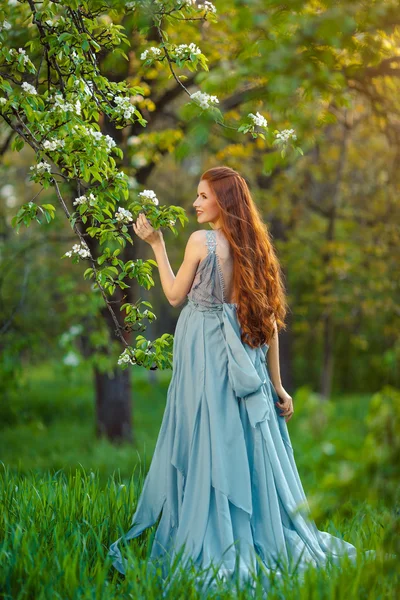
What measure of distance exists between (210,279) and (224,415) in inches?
23.9

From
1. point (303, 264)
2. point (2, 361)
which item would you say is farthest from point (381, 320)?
point (2, 361)

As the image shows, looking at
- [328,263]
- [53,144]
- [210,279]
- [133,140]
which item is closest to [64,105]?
[53,144]

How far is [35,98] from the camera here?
9.02 feet

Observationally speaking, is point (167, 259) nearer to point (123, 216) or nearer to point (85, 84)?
point (123, 216)

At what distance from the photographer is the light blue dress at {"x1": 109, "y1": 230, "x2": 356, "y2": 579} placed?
9.71 ft

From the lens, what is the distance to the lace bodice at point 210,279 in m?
3.06

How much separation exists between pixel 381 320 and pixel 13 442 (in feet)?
21.4

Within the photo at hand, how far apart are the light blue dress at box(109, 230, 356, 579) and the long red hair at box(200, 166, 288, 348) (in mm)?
64

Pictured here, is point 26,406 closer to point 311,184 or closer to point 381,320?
point 311,184

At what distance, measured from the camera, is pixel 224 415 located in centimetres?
307

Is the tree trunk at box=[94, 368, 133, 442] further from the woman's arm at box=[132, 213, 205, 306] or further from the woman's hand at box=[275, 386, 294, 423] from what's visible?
the woman's arm at box=[132, 213, 205, 306]

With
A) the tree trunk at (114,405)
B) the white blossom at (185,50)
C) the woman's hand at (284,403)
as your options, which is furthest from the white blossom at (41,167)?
the tree trunk at (114,405)

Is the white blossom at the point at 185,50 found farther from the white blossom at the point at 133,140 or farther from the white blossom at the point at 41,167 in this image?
the white blossom at the point at 133,140

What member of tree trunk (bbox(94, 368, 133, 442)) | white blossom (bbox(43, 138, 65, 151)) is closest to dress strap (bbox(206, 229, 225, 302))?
white blossom (bbox(43, 138, 65, 151))
